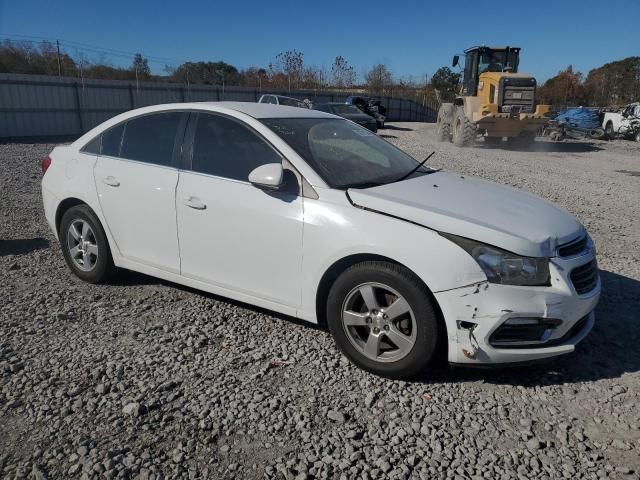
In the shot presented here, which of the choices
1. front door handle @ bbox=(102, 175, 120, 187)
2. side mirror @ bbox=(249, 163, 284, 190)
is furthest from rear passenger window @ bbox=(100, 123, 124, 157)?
side mirror @ bbox=(249, 163, 284, 190)

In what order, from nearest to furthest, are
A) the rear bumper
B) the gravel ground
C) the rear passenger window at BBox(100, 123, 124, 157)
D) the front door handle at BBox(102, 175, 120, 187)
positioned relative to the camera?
the gravel ground < the front door handle at BBox(102, 175, 120, 187) < the rear passenger window at BBox(100, 123, 124, 157) < the rear bumper

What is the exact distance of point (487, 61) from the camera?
61.1 feet

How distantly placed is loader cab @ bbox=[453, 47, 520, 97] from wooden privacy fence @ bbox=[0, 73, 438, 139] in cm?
1411

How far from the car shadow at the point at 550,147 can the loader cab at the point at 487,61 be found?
2.30m

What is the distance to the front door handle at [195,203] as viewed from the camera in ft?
12.2

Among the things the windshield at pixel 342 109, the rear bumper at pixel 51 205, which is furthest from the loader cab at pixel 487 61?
the rear bumper at pixel 51 205

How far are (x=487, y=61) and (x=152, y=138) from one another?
679 inches

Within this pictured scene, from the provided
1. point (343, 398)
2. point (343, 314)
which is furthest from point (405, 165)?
point (343, 398)

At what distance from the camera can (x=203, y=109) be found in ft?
13.2

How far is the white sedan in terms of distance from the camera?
2.92 metres

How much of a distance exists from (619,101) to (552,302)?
176ft

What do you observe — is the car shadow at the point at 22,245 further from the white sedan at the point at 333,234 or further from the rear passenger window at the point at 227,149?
the rear passenger window at the point at 227,149

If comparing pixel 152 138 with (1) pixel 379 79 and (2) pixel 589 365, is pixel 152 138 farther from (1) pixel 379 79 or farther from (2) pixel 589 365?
(1) pixel 379 79

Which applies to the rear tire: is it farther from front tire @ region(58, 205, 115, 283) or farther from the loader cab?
front tire @ region(58, 205, 115, 283)
